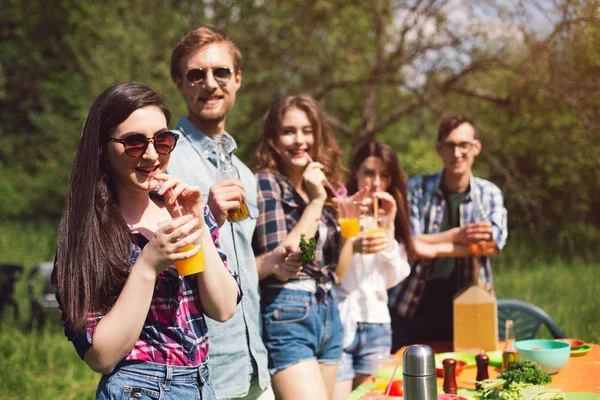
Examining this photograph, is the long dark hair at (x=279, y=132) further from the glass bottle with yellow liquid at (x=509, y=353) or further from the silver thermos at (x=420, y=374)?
the silver thermos at (x=420, y=374)

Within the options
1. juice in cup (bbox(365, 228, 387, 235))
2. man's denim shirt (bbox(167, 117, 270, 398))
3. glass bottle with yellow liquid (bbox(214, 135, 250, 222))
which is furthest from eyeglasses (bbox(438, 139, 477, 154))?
glass bottle with yellow liquid (bbox(214, 135, 250, 222))

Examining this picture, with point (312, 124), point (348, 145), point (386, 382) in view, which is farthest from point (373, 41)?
point (386, 382)

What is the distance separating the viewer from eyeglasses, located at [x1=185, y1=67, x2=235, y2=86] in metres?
2.98

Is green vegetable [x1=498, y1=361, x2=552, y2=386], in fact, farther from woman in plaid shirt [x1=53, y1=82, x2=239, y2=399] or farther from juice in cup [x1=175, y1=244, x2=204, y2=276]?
juice in cup [x1=175, y1=244, x2=204, y2=276]

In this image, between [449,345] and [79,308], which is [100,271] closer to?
[79,308]

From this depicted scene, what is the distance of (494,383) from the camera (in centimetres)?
263

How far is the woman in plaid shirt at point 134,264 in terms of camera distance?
1895 mm

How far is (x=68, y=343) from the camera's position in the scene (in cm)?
674

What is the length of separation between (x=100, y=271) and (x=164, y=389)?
0.41 metres

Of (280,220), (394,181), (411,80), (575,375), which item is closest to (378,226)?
(394,181)

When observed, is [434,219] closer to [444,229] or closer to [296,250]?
[444,229]

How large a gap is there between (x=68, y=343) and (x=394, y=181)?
4.26 m

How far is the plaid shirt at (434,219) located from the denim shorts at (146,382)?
89.9 inches

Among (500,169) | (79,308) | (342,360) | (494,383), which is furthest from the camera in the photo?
(500,169)
